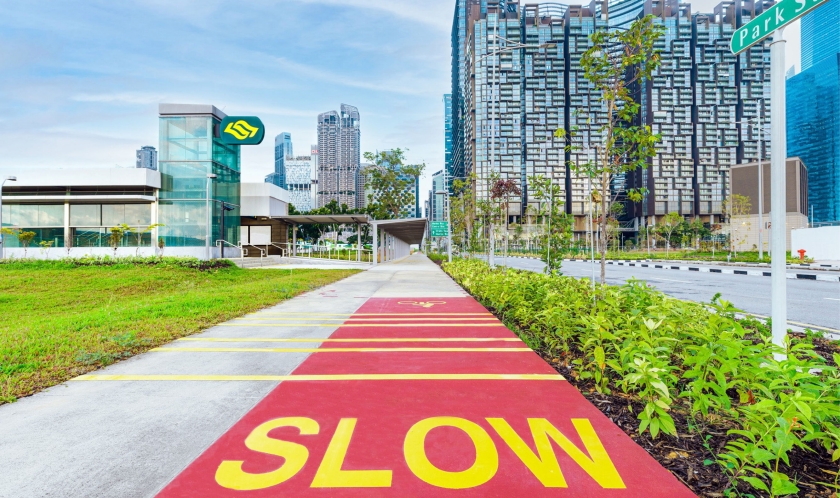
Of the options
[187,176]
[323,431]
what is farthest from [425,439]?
[187,176]

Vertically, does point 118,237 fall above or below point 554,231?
above

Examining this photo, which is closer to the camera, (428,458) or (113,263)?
(428,458)

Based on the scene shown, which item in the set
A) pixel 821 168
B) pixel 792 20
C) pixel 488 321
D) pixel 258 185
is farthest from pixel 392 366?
pixel 821 168

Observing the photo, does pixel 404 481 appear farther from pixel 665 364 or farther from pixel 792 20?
pixel 792 20

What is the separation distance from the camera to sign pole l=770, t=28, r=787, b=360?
3.32 meters

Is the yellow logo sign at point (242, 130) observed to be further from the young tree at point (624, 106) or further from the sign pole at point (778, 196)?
the sign pole at point (778, 196)

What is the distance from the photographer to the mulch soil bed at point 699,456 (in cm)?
228

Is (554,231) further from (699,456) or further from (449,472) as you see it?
(449,472)

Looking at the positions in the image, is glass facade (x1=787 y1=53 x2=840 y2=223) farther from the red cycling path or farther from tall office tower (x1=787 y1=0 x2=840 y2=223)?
the red cycling path

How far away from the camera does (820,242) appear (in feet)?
93.6

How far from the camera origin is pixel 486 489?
2.29 metres

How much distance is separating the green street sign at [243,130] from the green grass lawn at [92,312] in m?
11.7

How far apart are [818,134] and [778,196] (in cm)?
12306

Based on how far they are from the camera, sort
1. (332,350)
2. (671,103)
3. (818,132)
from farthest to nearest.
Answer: (818,132)
(671,103)
(332,350)
